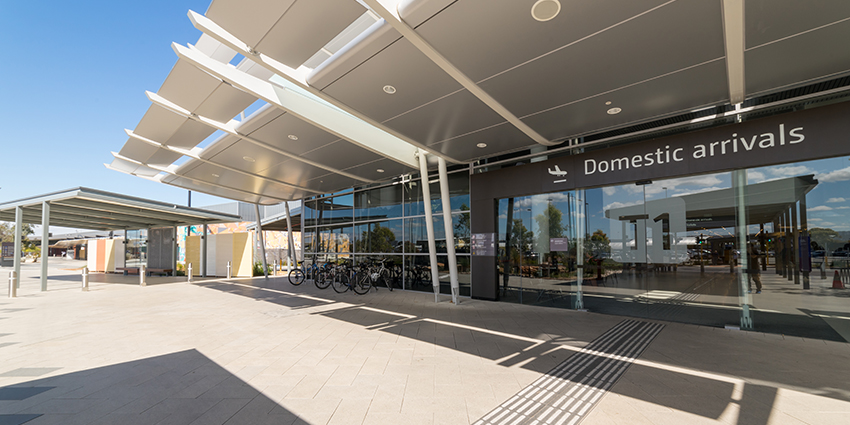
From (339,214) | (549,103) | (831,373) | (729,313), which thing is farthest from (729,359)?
(339,214)

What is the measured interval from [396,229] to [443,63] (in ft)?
26.6

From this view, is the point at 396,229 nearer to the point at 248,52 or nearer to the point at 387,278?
the point at 387,278

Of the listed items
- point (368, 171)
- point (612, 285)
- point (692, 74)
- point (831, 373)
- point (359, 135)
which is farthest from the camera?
point (368, 171)

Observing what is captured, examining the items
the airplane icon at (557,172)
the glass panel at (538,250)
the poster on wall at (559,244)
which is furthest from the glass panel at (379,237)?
the airplane icon at (557,172)

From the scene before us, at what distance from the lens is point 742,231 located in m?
6.27

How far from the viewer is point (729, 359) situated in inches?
177

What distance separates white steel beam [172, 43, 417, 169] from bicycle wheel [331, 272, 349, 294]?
4.28 m

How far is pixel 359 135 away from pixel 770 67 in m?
7.00

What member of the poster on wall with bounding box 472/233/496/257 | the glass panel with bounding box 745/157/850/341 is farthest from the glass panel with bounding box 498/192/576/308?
the glass panel with bounding box 745/157/850/341

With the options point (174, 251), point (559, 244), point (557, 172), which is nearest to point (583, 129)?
point (557, 172)

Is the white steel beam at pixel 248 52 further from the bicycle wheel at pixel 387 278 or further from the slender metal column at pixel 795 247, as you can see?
the slender metal column at pixel 795 247

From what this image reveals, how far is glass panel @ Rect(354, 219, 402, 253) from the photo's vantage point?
1224cm

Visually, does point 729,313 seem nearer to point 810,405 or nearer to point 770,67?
point 810,405

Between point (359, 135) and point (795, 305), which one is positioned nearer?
point (795, 305)
